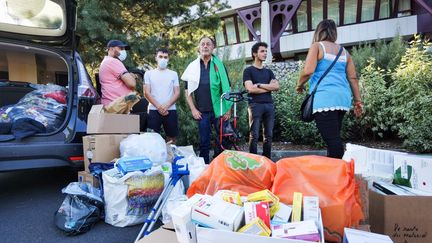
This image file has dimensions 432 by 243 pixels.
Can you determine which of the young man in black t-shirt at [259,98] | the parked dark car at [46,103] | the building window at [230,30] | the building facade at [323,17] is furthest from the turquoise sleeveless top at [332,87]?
the building window at [230,30]

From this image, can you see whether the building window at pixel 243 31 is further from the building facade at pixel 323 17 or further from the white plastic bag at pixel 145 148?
the white plastic bag at pixel 145 148

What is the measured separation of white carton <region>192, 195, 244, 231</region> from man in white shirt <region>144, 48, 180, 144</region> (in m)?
2.34

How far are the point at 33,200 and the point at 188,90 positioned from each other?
77.9 inches

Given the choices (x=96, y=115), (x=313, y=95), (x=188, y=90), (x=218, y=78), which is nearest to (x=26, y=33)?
(x=96, y=115)

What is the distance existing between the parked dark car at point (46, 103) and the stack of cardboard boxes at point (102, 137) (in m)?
0.11

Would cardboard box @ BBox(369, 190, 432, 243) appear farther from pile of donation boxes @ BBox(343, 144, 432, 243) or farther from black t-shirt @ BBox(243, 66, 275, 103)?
black t-shirt @ BBox(243, 66, 275, 103)

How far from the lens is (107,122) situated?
10.0 feet

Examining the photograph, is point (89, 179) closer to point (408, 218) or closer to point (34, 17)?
point (34, 17)

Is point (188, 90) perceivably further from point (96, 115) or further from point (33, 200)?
point (33, 200)

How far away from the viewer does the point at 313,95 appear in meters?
2.71

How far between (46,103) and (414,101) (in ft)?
16.4

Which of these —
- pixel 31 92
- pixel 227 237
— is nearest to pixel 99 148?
pixel 31 92

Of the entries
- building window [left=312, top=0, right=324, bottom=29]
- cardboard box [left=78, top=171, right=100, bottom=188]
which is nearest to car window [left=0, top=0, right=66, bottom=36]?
cardboard box [left=78, top=171, right=100, bottom=188]

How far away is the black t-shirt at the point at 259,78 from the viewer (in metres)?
3.60
